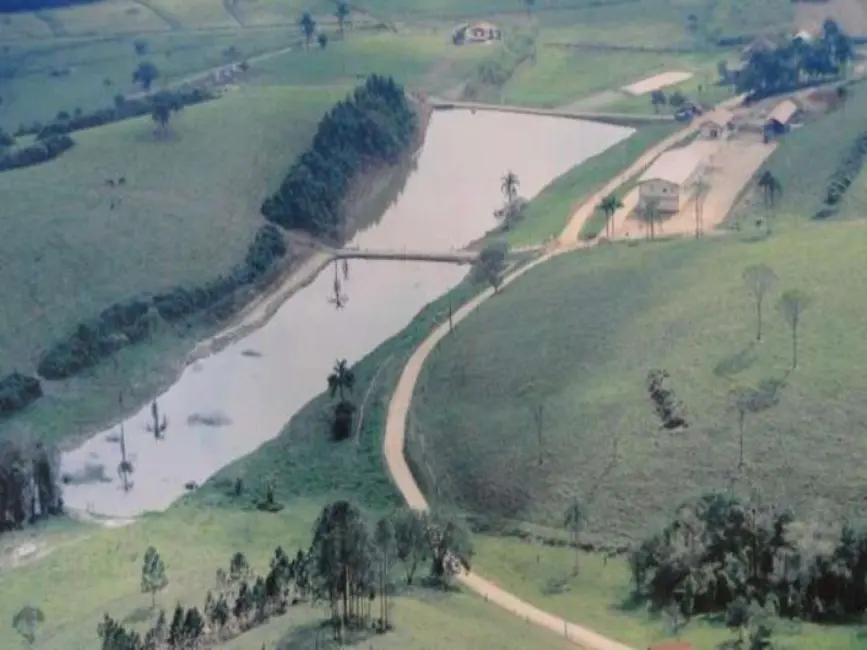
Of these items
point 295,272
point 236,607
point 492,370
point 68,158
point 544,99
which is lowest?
point 236,607

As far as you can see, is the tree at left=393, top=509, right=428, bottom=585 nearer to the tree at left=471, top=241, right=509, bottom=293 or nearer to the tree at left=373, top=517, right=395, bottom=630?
the tree at left=373, top=517, right=395, bottom=630

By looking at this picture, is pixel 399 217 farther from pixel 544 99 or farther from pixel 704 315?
pixel 704 315

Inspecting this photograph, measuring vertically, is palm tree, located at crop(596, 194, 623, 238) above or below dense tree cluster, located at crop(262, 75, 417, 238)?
below

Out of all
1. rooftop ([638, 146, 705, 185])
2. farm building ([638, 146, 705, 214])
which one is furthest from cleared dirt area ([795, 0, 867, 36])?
farm building ([638, 146, 705, 214])

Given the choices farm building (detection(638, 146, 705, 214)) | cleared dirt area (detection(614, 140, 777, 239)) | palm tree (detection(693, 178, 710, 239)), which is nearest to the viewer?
cleared dirt area (detection(614, 140, 777, 239))

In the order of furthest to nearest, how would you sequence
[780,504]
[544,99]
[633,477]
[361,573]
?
[544,99] → [633,477] → [780,504] → [361,573]

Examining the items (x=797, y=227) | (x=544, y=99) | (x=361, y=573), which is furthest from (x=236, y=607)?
(x=544, y=99)

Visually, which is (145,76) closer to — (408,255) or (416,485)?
(408,255)

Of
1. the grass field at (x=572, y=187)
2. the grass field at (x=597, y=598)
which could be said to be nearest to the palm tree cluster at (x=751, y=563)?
the grass field at (x=597, y=598)
